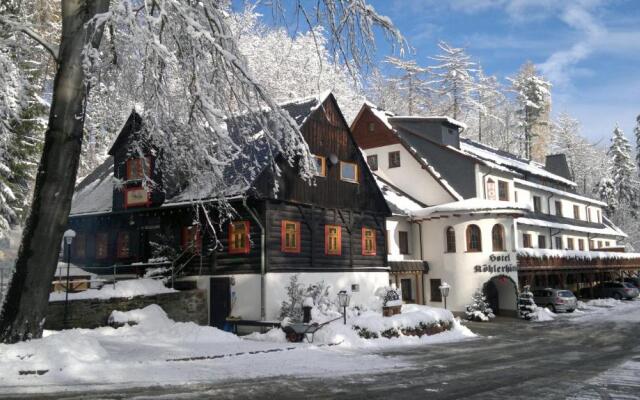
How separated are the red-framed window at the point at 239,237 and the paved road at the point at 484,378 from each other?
825 centimetres

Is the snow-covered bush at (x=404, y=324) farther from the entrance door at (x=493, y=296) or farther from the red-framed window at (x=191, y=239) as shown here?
the entrance door at (x=493, y=296)

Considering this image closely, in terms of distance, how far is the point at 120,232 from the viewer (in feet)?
91.5

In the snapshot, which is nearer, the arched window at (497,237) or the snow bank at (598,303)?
the arched window at (497,237)

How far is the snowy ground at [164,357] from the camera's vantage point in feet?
38.0

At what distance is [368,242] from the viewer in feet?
96.7

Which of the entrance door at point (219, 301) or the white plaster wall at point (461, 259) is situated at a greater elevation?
the white plaster wall at point (461, 259)

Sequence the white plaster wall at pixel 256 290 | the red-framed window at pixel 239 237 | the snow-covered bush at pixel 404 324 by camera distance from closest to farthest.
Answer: the snow-covered bush at pixel 404 324
the white plaster wall at pixel 256 290
the red-framed window at pixel 239 237

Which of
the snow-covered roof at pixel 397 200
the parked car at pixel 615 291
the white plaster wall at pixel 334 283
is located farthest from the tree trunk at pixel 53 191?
the parked car at pixel 615 291

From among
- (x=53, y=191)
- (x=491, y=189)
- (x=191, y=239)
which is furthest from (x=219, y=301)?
(x=491, y=189)

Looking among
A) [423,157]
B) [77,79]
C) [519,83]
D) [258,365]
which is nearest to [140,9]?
[77,79]

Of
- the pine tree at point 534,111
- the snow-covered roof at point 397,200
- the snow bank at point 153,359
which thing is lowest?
the snow bank at point 153,359

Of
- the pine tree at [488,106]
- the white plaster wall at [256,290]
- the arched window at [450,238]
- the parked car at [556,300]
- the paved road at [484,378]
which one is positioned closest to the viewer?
the paved road at [484,378]

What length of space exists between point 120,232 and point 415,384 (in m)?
19.7

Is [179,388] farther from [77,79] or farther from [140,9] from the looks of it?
[140,9]
